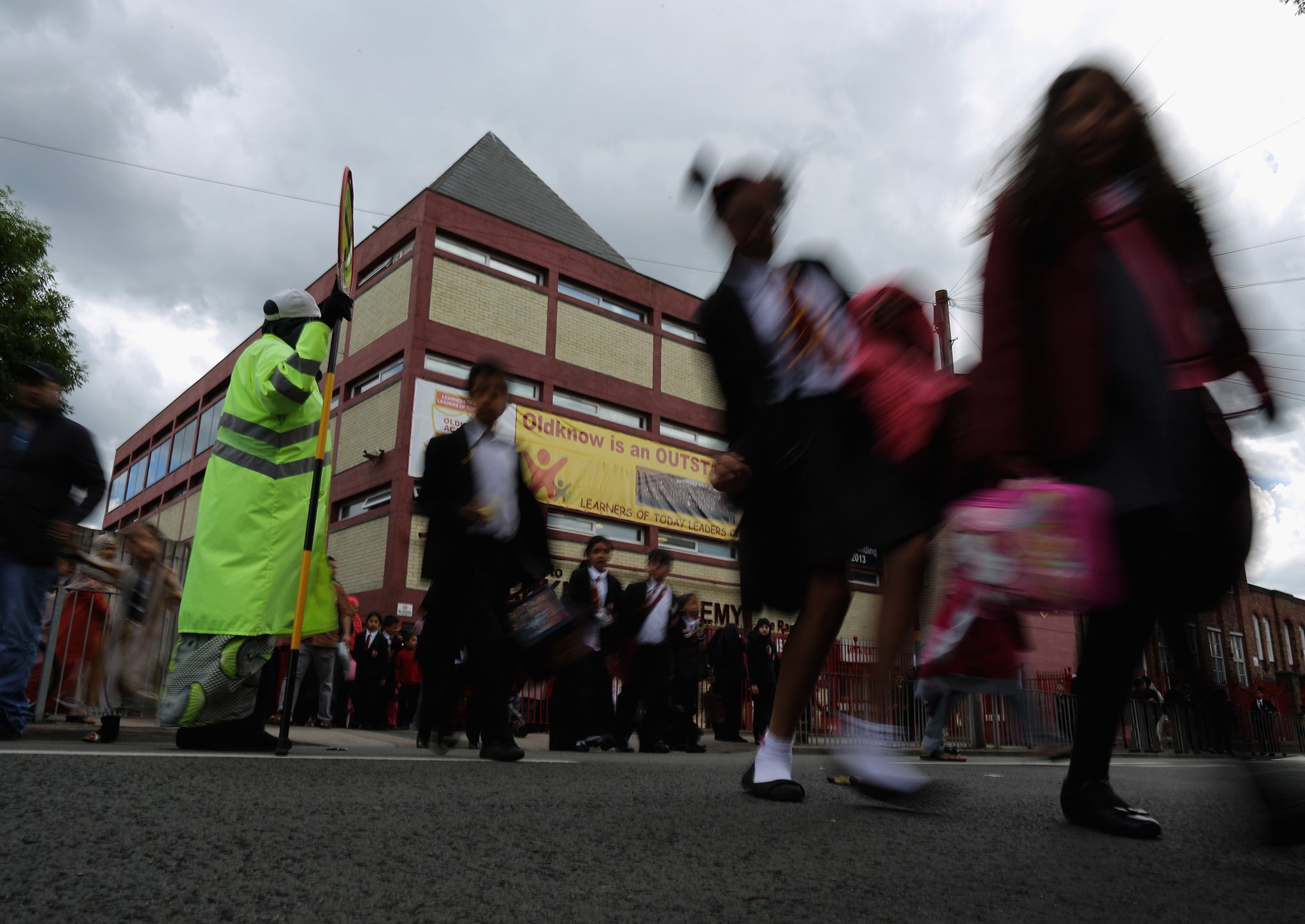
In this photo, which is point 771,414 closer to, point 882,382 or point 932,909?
point 882,382

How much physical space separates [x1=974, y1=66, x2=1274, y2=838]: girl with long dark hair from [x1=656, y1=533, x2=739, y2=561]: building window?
24265 mm

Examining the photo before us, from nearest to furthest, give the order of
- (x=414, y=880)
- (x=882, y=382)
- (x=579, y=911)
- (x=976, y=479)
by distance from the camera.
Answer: (x=579, y=911) < (x=414, y=880) < (x=976, y=479) < (x=882, y=382)

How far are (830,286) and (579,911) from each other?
2057 millimetres

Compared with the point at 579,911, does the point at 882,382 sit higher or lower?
higher

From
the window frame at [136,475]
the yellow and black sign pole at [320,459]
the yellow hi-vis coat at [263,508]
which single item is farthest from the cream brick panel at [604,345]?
the window frame at [136,475]

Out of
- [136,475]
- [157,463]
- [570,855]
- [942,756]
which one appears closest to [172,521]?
[157,463]

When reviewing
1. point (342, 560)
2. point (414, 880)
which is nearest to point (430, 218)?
point (342, 560)

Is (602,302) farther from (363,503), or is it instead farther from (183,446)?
(183,446)

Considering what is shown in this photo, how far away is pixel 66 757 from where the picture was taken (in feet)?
9.45

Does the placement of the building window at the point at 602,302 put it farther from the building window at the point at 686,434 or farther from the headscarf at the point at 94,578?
the headscarf at the point at 94,578

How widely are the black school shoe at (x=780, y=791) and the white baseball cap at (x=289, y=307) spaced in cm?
341

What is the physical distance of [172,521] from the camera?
3941 cm

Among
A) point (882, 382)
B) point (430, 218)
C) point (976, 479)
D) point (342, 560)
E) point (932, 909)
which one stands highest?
point (430, 218)

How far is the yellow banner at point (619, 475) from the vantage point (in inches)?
980
